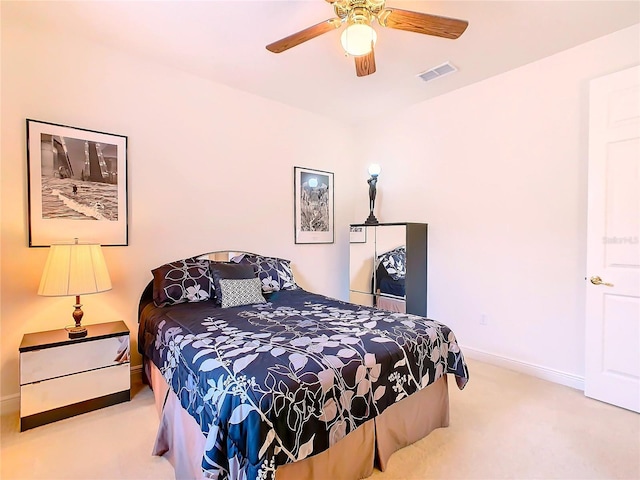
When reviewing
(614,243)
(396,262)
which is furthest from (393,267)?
(614,243)

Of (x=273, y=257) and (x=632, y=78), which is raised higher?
(x=632, y=78)

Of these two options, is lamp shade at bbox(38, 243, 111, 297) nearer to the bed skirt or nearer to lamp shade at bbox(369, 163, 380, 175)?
the bed skirt

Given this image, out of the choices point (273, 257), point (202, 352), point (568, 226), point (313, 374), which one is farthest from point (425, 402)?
point (273, 257)

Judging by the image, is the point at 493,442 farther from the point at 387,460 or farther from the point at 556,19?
the point at 556,19

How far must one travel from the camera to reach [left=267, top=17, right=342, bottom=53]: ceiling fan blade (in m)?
1.88

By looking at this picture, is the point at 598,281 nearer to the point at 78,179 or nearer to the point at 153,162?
the point at 153,162

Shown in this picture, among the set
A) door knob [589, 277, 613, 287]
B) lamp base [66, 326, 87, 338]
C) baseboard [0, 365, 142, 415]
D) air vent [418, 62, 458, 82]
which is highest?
air vent [418, 62, 458, 82]

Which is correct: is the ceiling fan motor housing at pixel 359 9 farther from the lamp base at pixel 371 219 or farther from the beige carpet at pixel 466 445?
the beige carpet at pixel 466 445

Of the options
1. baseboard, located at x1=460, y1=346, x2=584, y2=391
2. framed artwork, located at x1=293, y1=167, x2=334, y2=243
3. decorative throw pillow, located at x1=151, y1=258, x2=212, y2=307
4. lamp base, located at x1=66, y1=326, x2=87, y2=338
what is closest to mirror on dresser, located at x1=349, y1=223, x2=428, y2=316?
framed artwork, located at x1=293, y1=167, x2=334, y2=243

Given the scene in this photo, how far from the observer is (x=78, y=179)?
2.60m

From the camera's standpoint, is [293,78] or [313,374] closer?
[313,374]

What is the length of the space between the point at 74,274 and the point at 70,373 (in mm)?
679

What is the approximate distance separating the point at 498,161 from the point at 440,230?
0.92 m

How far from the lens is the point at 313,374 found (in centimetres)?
144
